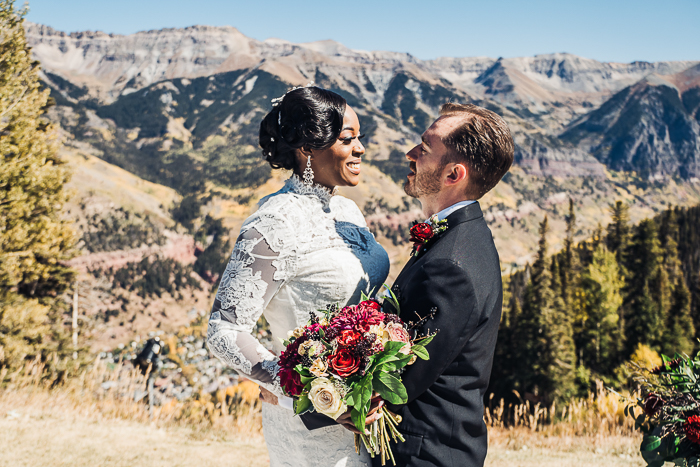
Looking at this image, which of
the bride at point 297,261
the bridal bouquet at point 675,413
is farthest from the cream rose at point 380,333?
the bridal bouquet at point 675,413

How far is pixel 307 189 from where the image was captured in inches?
142

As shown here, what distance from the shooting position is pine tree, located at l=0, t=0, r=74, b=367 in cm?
1681

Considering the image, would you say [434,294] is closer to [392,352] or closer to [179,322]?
[392,352]

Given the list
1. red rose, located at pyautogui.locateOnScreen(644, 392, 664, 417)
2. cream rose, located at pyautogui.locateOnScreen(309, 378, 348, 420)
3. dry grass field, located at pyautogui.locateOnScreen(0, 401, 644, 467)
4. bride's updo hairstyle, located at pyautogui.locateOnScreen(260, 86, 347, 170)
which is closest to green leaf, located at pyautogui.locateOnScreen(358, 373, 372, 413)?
cream rose, located at pyautogui.locateOnScreen(309, 378, 348, 420)

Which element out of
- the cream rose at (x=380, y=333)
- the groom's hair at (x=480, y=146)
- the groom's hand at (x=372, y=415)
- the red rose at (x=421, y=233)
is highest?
the groom's hair at (x=480, y=146)

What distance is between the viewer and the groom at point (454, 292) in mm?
2580

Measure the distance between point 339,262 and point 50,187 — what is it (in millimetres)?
22201

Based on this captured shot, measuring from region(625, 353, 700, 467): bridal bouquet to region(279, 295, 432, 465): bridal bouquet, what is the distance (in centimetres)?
350

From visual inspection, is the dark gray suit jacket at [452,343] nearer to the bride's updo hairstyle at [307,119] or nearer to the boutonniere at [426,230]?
the boutonniere at [426,230]

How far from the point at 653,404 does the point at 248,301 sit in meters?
4.27

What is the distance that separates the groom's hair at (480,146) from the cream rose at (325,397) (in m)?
1.50

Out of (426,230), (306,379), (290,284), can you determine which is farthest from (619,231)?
(306,379)

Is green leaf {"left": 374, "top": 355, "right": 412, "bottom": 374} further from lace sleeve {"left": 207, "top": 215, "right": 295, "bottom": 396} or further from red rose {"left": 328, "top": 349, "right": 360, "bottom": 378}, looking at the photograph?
lace sleeve {"left": 207, "top": 215, "right": 295, "bottom": 396}

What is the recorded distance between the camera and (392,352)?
8.02 ft
